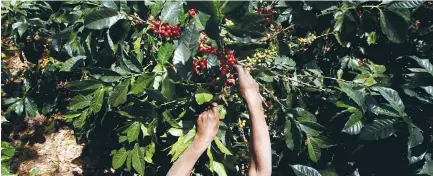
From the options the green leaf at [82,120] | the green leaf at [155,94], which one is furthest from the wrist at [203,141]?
the green leaf at [82,120]

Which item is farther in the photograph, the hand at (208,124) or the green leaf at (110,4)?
the hand at (208,124)

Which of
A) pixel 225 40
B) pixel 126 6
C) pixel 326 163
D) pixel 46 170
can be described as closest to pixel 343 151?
pixel 326 163

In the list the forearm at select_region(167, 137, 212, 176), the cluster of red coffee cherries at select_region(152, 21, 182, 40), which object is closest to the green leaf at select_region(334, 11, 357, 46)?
the cluster of red coffee cherries at select_region(152, 21, 182, 40)

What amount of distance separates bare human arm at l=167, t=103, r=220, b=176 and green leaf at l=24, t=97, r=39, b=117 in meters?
2.14

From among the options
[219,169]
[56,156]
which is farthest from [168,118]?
[56,156]

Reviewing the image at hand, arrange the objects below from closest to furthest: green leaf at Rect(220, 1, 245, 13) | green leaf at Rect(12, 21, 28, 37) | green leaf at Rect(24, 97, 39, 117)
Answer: green leaf at Rect(220, 1, 245, 13) → green leaf at Rect(12, 21, 28, 37) → green leaf at Rect(24, 97, 39, 117)

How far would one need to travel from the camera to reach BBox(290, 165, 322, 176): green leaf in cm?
281

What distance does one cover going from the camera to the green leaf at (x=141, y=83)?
267 cm

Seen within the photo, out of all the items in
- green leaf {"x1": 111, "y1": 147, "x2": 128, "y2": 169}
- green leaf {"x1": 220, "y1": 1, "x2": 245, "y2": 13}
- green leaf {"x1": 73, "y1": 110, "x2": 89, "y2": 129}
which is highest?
green leaf {"x1": 220, "y1": 1, "x2": 245, "y2": 13}

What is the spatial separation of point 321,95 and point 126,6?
181 cm

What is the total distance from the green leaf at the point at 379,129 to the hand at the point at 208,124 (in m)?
1.01

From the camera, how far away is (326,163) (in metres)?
3.10

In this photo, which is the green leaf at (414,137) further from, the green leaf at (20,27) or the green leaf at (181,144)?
the green leaf at (20,27)

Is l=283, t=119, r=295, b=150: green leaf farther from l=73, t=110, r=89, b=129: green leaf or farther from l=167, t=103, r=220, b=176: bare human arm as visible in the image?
l=73, t=110, r=89, b=129: green leaf
